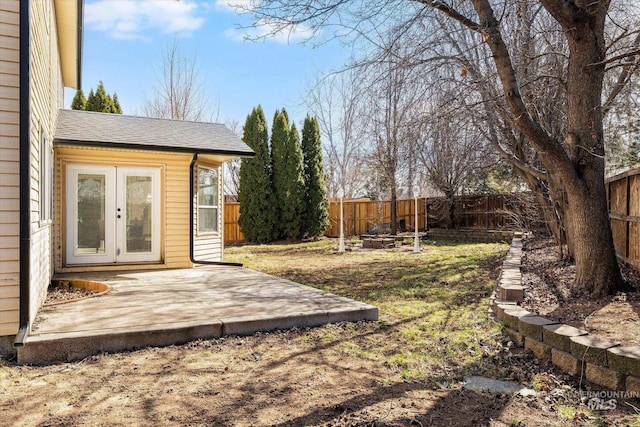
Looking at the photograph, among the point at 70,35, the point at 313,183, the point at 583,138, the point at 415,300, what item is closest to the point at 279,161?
the point at 313,183

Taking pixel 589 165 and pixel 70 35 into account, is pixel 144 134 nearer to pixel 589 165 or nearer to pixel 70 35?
pixel 70 35

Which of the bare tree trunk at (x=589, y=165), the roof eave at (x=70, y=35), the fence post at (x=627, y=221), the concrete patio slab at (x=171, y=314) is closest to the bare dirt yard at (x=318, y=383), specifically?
the concrete patio slab at (x=171, y=314)

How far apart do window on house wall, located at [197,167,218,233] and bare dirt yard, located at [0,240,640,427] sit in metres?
5.29

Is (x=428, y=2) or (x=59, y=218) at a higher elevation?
(x=428, y=2)

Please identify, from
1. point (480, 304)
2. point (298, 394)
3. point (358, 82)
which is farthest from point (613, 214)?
point (298, 394)

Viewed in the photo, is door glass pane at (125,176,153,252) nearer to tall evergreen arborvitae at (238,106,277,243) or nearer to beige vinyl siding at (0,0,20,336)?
beige vinyl siding at (0,0,20,336)

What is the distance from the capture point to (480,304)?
18.9ft

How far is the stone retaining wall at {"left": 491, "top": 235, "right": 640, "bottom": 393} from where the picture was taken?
2955 mm

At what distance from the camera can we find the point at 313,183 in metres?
19.6

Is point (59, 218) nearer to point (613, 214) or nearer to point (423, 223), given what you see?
point (613, 214)

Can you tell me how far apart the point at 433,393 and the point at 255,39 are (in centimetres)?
443

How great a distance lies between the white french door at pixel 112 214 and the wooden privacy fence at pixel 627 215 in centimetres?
741

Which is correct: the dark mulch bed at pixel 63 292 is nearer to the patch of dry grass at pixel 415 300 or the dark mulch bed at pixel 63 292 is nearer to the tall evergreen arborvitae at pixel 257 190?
the patch of dry grass at pixel 415 300

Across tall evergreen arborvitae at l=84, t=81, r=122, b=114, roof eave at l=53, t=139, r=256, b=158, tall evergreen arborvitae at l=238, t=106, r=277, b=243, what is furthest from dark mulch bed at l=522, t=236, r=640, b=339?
tall evergreen arborvitae at l=84, t=81, r=122, b=114
